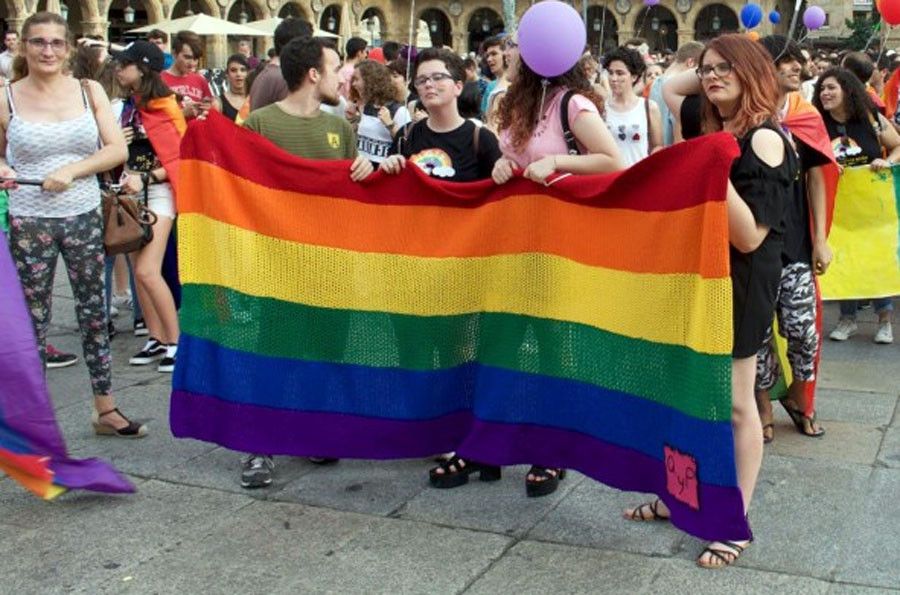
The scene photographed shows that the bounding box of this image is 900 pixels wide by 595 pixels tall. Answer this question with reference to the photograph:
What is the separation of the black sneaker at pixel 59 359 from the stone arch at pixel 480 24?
53129mm

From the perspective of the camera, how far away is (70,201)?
17.3 feet

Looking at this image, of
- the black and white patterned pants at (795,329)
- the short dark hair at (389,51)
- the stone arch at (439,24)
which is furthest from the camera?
the stone arch at (439,24)

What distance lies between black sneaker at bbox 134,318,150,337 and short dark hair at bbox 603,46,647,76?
3.59m

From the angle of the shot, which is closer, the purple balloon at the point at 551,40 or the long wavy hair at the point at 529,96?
the purple balloon at the point at 551,40

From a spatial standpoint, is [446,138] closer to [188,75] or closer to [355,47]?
[188,75]

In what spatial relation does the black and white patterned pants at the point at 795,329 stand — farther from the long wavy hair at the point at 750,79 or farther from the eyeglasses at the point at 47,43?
the eyeglasses at the point at 47,43

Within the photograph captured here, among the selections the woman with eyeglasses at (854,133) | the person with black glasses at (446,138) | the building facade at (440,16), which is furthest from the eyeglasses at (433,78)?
the building facade at (440,16)

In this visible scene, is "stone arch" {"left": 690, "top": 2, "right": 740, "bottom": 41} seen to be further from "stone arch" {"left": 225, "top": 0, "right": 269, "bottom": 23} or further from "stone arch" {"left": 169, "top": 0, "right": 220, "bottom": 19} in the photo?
"stone arch" {"left": 169, "top": 0, "right": 220, "bottom": 19}

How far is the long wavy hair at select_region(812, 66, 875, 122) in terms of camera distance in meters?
7.69

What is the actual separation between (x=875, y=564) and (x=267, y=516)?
7.09ft

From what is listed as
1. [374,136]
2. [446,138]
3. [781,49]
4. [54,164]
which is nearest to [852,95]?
[781,49]

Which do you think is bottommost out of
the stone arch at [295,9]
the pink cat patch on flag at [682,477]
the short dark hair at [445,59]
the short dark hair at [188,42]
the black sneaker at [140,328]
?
the stone arch at [295,9]

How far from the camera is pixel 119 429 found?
18.4ft

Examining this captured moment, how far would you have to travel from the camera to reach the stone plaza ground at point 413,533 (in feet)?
13.0
